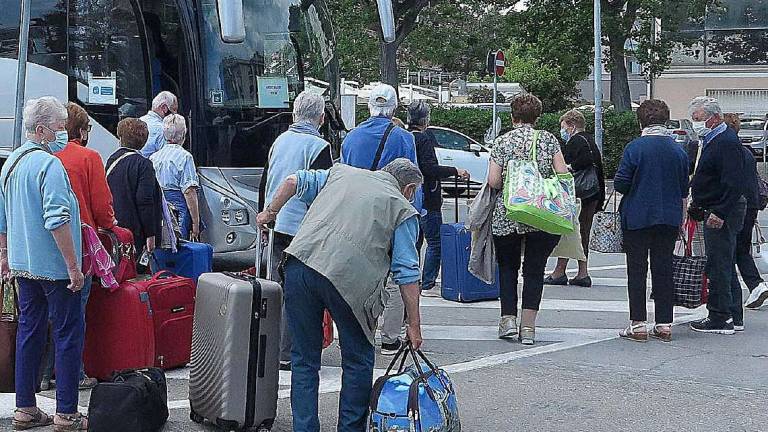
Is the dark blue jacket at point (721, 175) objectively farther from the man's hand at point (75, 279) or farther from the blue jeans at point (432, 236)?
the man's hand at point (75, 279)

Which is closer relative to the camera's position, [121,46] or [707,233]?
[707,233]

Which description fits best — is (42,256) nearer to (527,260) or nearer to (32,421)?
(32,421)

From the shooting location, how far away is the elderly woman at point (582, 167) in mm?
10750

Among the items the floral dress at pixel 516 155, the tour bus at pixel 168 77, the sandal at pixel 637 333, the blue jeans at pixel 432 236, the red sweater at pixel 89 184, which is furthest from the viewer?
the tour bus at pixel 168 77

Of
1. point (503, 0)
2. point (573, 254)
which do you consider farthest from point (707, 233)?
point (503, 0)

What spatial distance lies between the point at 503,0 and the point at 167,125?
23.8 metres

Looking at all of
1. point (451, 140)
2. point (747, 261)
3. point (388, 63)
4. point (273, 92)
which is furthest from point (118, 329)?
point (451, 140)

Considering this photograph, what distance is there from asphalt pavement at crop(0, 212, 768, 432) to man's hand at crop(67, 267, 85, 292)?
997 millimetres

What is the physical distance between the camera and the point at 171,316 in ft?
23.1

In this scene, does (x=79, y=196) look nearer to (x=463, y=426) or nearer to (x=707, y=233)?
(x=463, y=426)

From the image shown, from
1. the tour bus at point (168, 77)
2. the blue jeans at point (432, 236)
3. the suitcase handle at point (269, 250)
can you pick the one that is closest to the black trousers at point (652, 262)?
the blue jeans at point (432, 236)

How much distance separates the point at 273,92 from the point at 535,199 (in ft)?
14.3

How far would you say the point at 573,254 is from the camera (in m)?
10.5

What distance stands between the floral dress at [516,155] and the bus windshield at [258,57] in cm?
372
